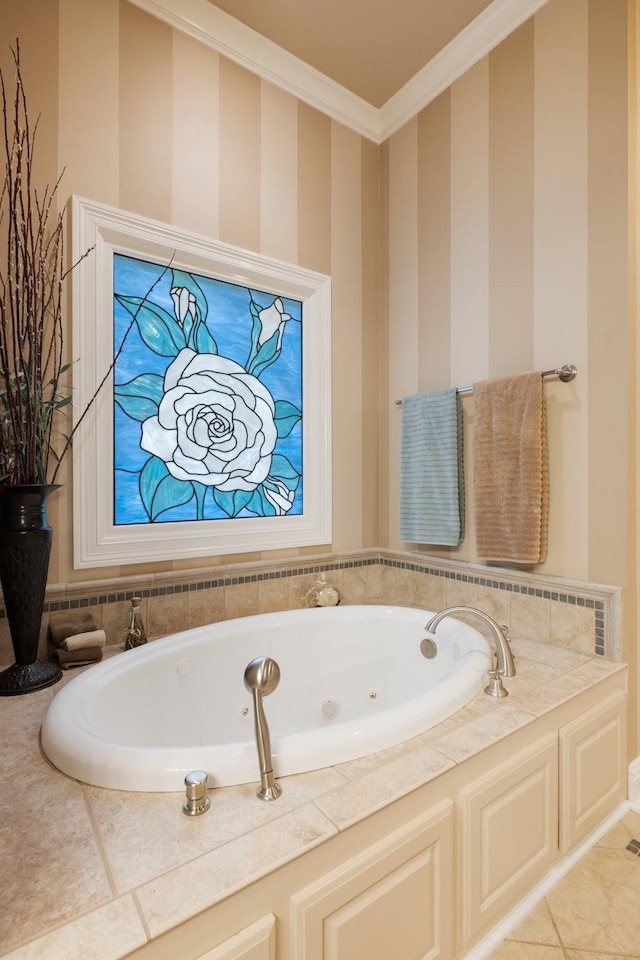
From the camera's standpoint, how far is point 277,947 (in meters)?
0.79

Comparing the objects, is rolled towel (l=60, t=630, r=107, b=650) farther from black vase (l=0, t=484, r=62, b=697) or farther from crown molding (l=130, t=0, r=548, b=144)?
crown molding (l=130, t=0, r=548, b=144)

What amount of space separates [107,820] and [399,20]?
112 inches

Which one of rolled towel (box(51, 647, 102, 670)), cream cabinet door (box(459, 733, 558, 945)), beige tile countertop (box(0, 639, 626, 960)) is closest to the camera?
beige tile countertop (box(0, 639, 626, 960))

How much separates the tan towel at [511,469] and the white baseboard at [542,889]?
833 millimetres

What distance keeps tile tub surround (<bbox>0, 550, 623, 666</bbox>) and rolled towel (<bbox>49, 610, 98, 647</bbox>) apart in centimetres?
2

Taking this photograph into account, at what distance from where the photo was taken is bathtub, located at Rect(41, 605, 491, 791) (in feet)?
3.10

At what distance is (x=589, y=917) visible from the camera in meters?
1.23

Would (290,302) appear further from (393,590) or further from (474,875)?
(474,875)

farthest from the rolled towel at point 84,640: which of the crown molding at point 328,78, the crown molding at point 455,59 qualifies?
the crown molding at point 455,59

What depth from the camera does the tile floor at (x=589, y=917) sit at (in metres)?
1.14

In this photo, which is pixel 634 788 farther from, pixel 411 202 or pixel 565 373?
pixel 411 202

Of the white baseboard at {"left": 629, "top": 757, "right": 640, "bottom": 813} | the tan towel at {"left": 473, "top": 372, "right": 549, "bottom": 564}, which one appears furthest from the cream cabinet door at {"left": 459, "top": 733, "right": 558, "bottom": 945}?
the tan towel at {"left": 473, "top": 372, "right": 549, "bottom": 564}

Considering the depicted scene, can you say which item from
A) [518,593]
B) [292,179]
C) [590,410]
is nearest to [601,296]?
[590,410]

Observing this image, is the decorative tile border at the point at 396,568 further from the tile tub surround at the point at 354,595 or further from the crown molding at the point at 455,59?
the crown molding at the point at 455,59
